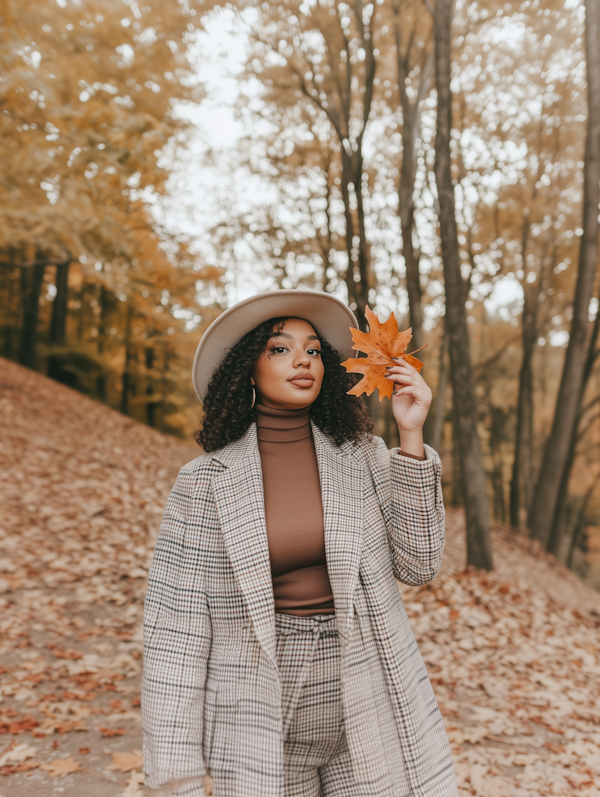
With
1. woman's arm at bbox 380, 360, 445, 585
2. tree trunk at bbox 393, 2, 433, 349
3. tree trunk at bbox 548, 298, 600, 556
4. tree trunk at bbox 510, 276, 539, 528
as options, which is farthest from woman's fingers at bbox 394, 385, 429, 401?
tree trunk at bbox 510, 276, 539, 528

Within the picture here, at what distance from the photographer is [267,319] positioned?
74.9 inches

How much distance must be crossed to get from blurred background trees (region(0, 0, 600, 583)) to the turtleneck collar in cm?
457

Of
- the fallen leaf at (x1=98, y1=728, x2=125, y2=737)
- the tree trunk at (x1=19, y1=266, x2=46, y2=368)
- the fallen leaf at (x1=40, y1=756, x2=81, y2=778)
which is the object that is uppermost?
the tree trunk at (x1=19, y1=266, x2=46, y2=368)

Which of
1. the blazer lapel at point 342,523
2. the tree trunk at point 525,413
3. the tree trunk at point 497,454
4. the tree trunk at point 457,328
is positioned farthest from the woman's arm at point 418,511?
the tree trunk at point 497,454

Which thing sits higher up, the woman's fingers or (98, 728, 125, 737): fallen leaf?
the woman's fingers

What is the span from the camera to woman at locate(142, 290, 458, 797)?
60.1 inches

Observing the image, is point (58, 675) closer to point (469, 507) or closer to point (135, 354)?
point (469, 507)

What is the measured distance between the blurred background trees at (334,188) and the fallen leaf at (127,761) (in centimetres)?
478

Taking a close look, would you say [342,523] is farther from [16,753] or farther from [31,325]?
[31,325]

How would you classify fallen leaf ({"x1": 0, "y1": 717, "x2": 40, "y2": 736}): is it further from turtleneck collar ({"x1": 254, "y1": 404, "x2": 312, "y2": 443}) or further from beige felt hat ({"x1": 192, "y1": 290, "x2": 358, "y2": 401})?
turtleneck collar ({"x1": 254, "y1": 404, "x2": 312, "y2": 443})

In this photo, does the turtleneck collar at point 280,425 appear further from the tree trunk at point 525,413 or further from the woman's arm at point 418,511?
the tree trunk at point 525,413

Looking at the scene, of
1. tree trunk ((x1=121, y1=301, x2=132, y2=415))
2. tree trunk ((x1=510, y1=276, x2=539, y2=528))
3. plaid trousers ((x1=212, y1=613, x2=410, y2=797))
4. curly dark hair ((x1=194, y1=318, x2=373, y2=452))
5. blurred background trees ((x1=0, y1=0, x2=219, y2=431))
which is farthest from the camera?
tree trunk ((x1=121, y1=301, x2=132, y2=415))

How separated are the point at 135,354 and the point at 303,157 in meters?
8.54

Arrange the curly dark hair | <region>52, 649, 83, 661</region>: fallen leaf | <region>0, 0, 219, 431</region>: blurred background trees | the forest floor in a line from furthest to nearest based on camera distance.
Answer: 1. <region>0, 0, 219, 431</region>: blurred background trees
2. <region>52, 649, 83, 661</region>: fallen leaf
3. the forest floor
4. the curly dark hair
